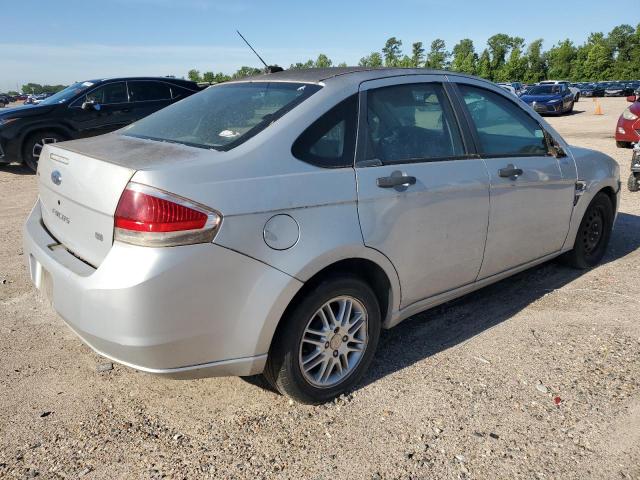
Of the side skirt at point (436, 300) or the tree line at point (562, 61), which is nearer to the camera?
the side skirt at point (436, 300)

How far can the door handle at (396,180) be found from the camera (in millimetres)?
2930

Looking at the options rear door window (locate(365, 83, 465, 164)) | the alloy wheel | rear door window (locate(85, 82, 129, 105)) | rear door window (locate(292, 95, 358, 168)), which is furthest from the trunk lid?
rear door window (locate(85, 82, 129, 105))

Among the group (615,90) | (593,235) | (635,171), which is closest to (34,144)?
(593,235)

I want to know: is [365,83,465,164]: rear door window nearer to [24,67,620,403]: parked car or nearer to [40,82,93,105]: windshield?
[24,67,620,403]: parked car

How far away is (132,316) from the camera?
2.30 m

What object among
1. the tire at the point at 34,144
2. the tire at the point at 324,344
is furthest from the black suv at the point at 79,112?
the tire at the point at 324,344

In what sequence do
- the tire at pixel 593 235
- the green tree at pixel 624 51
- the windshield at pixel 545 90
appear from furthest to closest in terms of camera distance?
1. the green tree at pixel 624 51
2. the windshield at pixel 545 90
3. the tire at pixel 593 235

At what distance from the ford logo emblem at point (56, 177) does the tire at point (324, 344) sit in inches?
54.2

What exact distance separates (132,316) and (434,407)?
5.26ft

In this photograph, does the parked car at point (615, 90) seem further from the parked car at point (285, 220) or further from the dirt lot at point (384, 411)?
the parked car at point (285, 220)

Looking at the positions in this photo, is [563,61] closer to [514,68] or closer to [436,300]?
[514,68]

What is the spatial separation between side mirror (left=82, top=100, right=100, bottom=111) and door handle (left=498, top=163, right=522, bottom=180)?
856cm

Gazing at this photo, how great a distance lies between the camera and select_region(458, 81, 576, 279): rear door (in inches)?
144

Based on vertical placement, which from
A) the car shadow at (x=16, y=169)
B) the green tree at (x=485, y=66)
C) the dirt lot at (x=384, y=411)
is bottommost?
the car shadow at (x=16, y=169)
